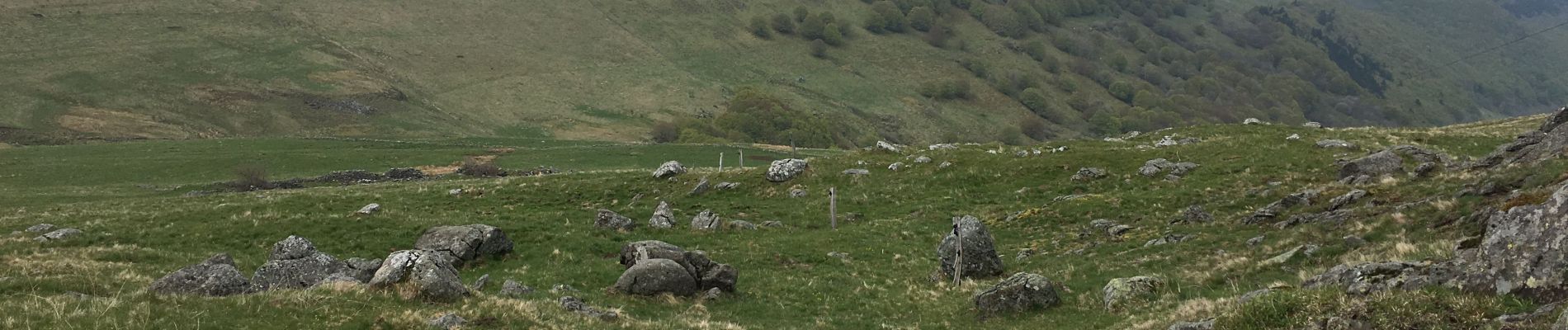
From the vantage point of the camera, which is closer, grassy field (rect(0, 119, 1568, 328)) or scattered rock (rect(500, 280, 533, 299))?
grassy field (rect(0, 119, 1568, 328))

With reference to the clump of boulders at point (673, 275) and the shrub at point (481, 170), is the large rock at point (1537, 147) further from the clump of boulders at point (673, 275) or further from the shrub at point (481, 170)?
the shrub at point (481, 170)

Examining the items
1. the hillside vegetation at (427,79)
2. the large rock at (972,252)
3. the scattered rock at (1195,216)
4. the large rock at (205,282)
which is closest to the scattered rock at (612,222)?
the large rock at (972,252)

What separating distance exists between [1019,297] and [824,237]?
13.9 m

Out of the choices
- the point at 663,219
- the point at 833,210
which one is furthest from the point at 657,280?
the point at 833,210

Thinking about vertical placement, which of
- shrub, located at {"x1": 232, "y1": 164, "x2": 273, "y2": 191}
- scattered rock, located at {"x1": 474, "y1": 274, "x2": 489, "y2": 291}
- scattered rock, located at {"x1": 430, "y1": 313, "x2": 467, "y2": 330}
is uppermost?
scattered rock, located at {"x1": 430, "y1": 313, "x2": 467, "y2": 330}

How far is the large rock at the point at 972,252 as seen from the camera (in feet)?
87.7

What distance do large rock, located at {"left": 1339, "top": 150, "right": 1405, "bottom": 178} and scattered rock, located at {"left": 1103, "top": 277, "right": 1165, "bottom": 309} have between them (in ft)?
55.2

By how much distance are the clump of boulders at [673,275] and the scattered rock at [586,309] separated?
7.52 ft

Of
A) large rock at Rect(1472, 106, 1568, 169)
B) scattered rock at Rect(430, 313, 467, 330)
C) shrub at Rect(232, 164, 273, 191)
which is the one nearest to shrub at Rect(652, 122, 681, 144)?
shrub at Rect(232, 164, 273, 191)

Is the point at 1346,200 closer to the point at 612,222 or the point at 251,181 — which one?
the point at 612,222

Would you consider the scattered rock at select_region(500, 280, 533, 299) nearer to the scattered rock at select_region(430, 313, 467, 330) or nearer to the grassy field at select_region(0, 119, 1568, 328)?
the grassy field at select_region(0, 119, 1568, 328)

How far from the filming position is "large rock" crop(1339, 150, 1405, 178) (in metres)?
32.0

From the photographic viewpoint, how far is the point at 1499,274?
12.5m

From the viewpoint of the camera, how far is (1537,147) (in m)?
25.4
